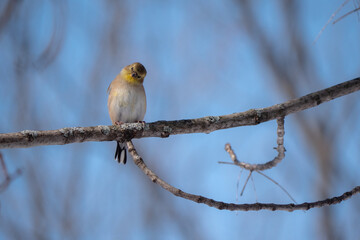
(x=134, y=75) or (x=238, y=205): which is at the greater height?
(x=134, y=75)

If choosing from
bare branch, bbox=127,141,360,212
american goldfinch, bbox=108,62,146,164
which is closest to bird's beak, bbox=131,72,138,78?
american goldfinch, bbox=108,62,146,164

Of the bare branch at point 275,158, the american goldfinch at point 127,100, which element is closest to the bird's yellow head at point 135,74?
the american goldfinch at point 127,100

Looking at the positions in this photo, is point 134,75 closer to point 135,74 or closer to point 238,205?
point 135,74

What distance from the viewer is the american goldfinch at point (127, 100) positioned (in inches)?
162

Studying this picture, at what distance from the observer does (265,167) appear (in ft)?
9.28

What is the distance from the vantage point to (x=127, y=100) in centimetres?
410

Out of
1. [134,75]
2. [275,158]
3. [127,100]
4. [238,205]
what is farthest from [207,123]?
[134,75]

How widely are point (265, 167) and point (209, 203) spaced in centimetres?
76

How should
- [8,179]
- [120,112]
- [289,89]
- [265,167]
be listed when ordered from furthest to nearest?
[289,89] < [120,112] < [265,167] < [8,179]

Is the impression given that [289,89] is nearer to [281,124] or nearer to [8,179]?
[281,124]

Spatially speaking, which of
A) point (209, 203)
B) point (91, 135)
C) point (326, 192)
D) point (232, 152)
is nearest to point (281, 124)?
point (232, 152)

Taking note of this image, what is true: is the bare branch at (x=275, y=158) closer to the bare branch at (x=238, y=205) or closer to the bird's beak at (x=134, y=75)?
the bare branch at (x=238, y=205)

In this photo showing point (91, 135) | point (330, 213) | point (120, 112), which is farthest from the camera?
point (330, 213)

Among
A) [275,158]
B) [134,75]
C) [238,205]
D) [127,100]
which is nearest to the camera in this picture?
[238,205]
